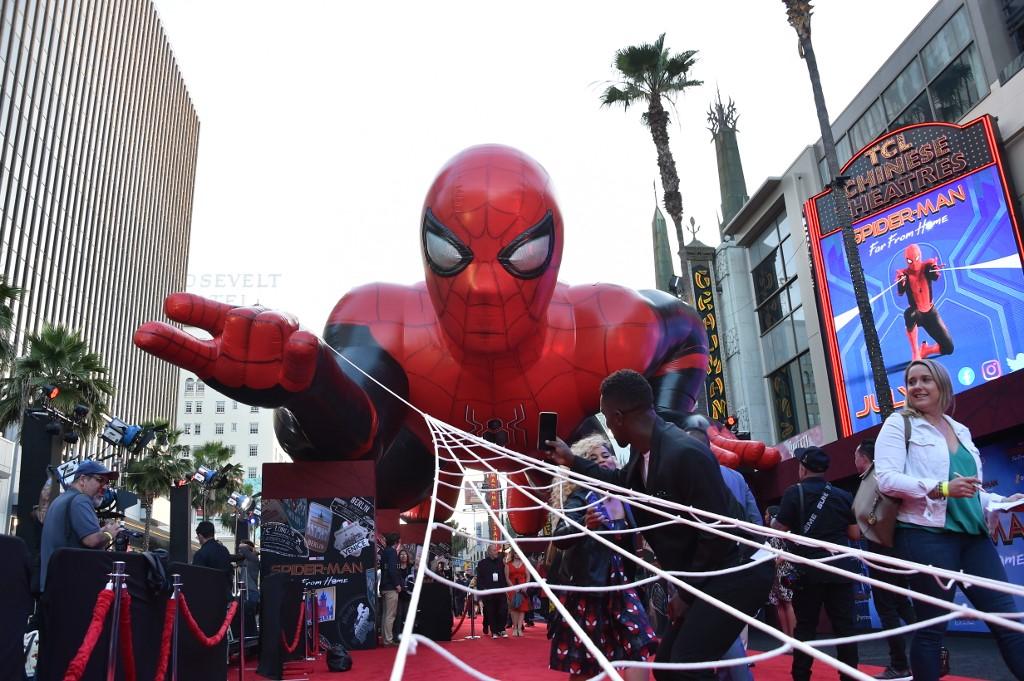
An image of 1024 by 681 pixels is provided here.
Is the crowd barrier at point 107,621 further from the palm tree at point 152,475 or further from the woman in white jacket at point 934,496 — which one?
the palm tree at point 152,475

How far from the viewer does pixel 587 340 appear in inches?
360

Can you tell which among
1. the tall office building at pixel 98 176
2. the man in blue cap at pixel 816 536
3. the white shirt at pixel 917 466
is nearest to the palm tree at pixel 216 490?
the tall office building at pixel 98 176

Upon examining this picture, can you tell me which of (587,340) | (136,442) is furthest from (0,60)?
(587,340)

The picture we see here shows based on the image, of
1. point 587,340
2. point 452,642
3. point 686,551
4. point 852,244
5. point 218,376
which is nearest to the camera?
point 686,551

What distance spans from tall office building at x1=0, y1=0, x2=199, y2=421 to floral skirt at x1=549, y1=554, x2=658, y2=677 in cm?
3209

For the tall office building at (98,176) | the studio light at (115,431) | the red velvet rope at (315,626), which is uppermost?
the tall office building at (98,176)

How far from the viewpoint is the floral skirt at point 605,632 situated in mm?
3852

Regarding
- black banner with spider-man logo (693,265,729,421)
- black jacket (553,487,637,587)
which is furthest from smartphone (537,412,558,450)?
black banner with spider-man logo (693,265,729,421)

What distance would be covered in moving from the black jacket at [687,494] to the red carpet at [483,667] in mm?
2889

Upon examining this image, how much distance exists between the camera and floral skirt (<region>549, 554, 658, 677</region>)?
12.6 ft

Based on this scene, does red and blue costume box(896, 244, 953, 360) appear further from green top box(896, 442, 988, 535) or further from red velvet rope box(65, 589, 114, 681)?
red velvet rope box(65, 589, 114, 681)

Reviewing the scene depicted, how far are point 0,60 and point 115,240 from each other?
17211mm

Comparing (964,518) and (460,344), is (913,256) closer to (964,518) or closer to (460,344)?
(460,344)

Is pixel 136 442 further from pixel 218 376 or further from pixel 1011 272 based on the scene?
pixel 1011 272
